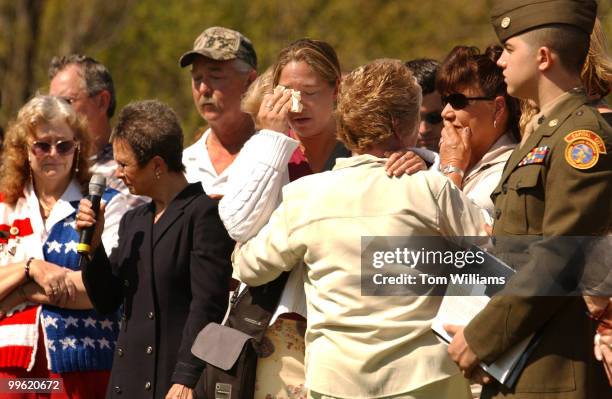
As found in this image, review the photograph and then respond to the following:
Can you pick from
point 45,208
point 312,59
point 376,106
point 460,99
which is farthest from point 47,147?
point 376,106

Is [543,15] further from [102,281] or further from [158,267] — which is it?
[102,281]

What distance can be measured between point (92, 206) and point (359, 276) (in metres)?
1.81

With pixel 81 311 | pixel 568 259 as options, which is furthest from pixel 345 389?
pixel 81 311

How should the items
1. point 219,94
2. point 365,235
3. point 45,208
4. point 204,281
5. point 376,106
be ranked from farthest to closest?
1. point 219,94
2. point 45,208
3. point 204,281
4. point 376,106
5. point 365,235

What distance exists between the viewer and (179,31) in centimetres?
1967

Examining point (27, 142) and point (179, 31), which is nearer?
point (27, 142)

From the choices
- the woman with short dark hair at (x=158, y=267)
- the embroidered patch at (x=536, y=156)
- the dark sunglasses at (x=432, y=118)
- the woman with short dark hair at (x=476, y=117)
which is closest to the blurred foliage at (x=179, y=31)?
the dark sunglasses at (x=432, y=118)

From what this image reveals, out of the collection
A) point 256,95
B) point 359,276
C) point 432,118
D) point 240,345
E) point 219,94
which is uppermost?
point 219,94

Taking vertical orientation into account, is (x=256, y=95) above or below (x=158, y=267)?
above

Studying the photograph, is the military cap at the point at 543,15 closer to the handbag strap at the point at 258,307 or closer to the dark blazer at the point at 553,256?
the dark blazer at the point at 553,256

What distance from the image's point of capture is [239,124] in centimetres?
670

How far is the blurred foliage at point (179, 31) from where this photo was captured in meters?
18.2

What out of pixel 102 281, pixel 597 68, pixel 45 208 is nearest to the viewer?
pixel 597 68

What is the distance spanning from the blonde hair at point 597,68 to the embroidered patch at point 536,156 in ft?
2.70
